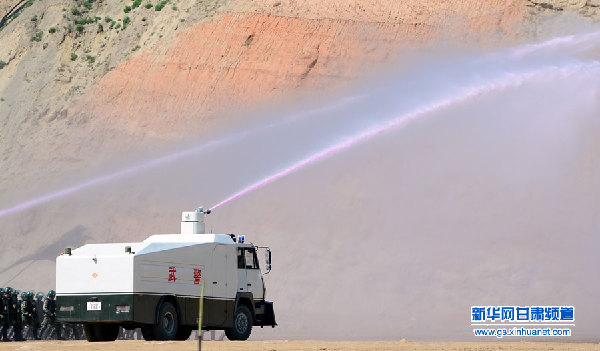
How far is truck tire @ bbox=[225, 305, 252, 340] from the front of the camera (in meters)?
34.3

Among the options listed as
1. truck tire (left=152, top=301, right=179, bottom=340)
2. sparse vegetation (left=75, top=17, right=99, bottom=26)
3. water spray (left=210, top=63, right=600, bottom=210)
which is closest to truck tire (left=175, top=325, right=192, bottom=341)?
truck tire (left=152, top=301, right=179, bottom=340)

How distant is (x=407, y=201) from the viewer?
188 ft

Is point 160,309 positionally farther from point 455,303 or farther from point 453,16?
point 453,16

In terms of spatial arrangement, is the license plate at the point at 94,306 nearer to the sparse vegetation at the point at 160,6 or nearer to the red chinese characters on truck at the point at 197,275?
the red chinese characters on truck at the point at 197,275

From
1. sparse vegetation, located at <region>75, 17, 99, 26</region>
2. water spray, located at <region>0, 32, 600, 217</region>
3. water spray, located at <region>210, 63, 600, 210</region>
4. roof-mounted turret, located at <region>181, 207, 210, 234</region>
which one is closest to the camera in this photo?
roof-mounted turret, located at <region>181, 207, 210, 234</region>

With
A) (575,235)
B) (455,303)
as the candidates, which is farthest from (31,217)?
(575,235)

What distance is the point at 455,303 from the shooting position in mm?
53125

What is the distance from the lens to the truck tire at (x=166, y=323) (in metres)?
32.0

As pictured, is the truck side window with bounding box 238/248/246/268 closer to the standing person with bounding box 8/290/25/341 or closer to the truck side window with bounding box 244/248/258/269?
the truck side window with bounding box 244/248/258/269

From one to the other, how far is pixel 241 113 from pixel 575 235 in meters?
19.9

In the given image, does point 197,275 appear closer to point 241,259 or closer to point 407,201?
point 241,259

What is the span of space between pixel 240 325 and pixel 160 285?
12.2 feet

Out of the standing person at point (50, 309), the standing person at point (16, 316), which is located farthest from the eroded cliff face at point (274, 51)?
the standing person at point (16, 316)

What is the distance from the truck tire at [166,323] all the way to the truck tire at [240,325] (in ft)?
6.85
